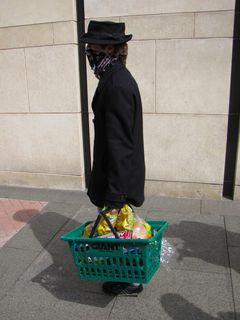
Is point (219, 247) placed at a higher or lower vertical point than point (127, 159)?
lower

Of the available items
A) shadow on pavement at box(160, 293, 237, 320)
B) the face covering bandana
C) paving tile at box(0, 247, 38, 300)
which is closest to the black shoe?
shadow on pavement at box(160, 293, 237, 320)

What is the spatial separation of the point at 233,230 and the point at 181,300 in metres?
1.42

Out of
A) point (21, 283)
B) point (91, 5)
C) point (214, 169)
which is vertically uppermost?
point (91, 5)

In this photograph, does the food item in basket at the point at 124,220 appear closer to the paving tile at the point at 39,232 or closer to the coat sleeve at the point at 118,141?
the coat sleeve at the point at 118,141

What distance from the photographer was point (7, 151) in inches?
217

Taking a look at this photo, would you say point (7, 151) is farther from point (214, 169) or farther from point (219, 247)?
point (219, 247)

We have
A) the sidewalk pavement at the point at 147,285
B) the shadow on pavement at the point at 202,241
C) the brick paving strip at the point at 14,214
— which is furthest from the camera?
the brick paving strip at the point at 14,214

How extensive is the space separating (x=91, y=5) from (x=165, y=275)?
358 centimetres

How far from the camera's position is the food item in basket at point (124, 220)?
255cm

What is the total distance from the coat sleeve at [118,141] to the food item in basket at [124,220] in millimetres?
203

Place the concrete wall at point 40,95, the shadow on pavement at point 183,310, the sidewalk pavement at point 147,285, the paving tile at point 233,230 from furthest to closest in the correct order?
the concrete wall at point 40,95 → the paving tile at point 233,230 → the sidewalk pavement at point 147,285 → the shadow on pavement at point 183,310

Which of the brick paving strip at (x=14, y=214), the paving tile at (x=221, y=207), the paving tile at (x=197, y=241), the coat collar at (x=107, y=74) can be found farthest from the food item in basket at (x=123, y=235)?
the paving tile at (x=221, y=207)

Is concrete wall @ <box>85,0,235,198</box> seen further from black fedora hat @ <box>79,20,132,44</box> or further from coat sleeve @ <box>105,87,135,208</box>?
coat sleeve @ <box>105,87,135,208</box>

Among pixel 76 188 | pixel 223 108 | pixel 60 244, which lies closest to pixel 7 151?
pixel 76 188
